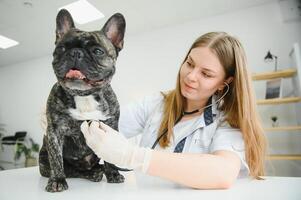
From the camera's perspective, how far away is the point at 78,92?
491 mm

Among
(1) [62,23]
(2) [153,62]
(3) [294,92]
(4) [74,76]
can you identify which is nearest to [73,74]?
(4) [74,76]

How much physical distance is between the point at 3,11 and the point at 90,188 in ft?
1.77

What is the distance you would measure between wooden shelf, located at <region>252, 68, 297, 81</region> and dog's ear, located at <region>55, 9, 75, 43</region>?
6.55 ft

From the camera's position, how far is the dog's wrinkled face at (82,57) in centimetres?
46

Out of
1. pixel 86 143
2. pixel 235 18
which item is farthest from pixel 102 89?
pixel 235 18

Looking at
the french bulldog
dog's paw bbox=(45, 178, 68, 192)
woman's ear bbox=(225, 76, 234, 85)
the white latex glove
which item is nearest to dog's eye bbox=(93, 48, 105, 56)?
the french bulldog

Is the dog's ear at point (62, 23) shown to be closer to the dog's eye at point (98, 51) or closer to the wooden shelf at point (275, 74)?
the dog's eye at point (98, 51)

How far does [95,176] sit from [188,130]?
0.35m

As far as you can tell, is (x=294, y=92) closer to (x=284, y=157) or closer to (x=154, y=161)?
(x=284, y=157)

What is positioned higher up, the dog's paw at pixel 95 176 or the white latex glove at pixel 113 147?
the white latex glove at pixel 113 147

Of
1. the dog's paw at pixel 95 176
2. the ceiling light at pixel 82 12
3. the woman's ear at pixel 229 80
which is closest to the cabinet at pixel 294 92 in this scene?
the woman's ear at pixel 229 80

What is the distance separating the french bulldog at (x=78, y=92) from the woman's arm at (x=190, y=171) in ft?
0.38

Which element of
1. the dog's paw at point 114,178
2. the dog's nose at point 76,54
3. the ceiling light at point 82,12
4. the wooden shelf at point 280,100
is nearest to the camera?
the dog's nose at point 76,54

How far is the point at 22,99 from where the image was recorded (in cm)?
74
